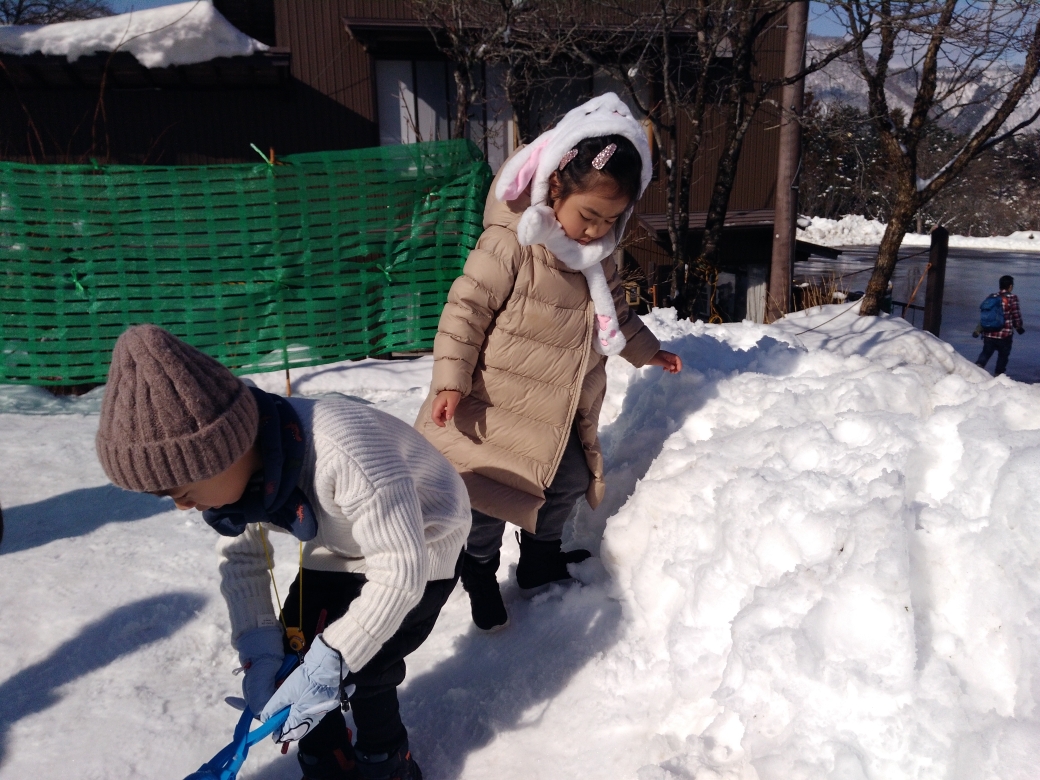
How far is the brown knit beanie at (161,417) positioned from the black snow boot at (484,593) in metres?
1.22

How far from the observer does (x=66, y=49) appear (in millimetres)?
8695

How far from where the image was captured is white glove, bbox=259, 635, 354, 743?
62.7 inches

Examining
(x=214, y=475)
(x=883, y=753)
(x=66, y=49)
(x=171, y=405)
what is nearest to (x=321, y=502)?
(x=214, y=475)

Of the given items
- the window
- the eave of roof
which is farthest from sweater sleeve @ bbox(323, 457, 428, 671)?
the window

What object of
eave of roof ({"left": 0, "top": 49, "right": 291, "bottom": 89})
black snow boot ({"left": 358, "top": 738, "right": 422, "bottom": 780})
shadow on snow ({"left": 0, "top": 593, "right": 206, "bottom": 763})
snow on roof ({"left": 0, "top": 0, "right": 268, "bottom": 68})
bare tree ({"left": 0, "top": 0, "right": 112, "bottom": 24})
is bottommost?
shadow on snow ({"left": 0, "top": 593, "right": 206, "bottom": 763})

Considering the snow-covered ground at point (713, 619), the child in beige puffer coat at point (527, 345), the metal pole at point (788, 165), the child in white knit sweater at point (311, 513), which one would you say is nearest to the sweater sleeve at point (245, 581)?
the child in white knit sweater at point (311, 513)

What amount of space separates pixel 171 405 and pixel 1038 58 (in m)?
7.65

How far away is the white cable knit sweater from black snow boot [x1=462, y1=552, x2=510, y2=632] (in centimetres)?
67

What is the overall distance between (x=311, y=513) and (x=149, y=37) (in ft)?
30.1

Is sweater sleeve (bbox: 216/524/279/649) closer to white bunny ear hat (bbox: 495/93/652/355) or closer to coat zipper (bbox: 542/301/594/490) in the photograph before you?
coat zipper (bbox: 542/301/594/490)

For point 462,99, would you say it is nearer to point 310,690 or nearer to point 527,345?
point 527,345

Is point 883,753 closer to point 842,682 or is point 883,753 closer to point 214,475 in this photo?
point 842,682

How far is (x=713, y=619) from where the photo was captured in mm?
2098

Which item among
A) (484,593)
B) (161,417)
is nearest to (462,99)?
(484,593)
